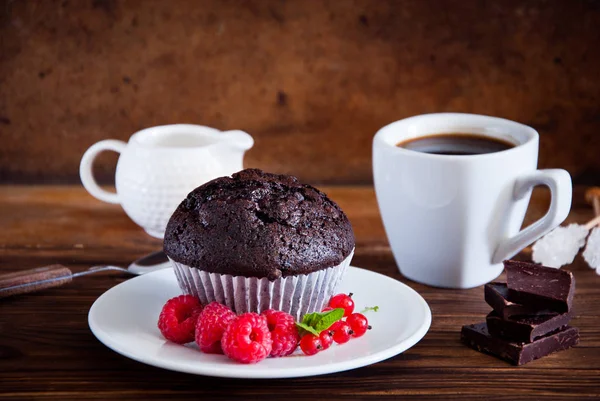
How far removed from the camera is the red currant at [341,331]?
1.20 m

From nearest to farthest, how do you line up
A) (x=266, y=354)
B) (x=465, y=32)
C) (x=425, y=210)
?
(x=266, y=354)
(x=425, y=210)
(x=465, y=32)

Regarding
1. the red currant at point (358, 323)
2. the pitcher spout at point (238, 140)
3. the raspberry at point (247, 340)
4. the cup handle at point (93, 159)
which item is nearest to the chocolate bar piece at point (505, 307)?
the red currant at point (358, 323)

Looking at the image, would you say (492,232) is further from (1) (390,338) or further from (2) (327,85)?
(2) (327,85)

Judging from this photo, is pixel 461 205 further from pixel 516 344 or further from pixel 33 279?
pixel 33 279

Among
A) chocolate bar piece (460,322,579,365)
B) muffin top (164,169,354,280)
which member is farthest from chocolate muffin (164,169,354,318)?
chocolate bar piece (460,322,579,365)

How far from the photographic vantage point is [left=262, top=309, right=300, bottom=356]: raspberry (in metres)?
1.14

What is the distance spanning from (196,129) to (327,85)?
44cm

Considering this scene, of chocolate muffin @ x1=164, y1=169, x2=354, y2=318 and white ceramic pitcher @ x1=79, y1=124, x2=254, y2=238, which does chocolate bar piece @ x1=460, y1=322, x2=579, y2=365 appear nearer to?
chocolate muffin @ x1=164, y1=169, x2=354, y2=318

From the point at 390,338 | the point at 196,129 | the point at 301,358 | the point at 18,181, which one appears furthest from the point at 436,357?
the point at 18,181

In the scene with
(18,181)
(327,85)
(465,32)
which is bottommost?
(18,181)

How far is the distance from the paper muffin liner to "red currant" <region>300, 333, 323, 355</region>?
112mm

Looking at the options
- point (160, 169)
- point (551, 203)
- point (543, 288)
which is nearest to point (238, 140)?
point (160, 169)

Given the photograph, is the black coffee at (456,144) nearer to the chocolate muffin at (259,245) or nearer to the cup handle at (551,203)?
the cup handle at (551,203)

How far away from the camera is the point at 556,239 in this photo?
154 cm
